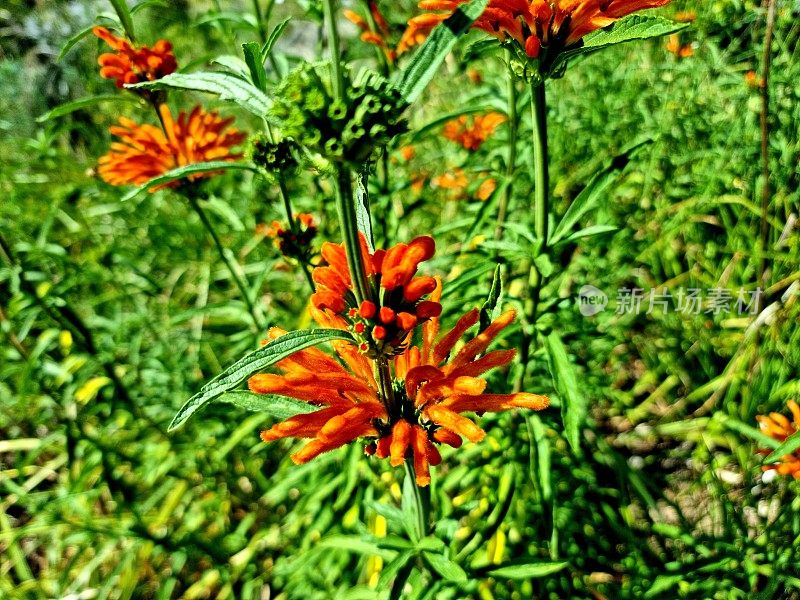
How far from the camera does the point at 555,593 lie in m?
1.79

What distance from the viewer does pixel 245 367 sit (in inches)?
26.4

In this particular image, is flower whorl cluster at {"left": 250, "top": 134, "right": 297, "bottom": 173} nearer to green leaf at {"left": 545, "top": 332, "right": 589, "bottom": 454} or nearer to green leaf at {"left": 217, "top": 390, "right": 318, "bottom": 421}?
green leaf at {"left": 217, "top": 390, "right": 318, "bottom": 421}

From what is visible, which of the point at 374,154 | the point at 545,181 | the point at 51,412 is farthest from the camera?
the point at 51,412

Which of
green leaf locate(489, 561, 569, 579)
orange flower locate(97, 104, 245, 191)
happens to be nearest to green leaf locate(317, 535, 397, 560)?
green leaf locate(489, 561, 569, 579)

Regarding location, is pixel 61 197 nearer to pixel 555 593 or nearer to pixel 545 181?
pixel 545 181

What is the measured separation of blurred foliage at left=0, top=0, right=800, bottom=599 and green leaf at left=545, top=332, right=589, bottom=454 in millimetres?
264

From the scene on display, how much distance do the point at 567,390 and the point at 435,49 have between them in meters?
0.75

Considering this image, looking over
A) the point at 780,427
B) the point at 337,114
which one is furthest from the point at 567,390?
the point at 780,427

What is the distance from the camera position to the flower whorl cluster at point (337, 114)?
0.61 metres

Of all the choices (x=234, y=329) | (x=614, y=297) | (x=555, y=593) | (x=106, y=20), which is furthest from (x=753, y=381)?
(x=106, y=20)

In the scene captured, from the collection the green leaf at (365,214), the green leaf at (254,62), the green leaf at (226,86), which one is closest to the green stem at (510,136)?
the green leaf at (365,214)

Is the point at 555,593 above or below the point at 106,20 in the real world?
below

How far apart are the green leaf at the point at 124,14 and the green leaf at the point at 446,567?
4.87 feet

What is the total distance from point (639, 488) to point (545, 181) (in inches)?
55.9
